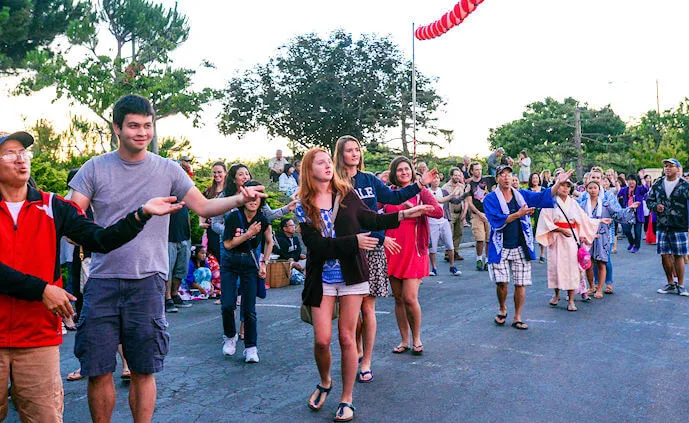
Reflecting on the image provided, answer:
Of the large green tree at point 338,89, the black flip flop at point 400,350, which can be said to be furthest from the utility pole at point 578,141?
the black flip flop at point 400,350

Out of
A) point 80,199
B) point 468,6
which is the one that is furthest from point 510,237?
point 468,6

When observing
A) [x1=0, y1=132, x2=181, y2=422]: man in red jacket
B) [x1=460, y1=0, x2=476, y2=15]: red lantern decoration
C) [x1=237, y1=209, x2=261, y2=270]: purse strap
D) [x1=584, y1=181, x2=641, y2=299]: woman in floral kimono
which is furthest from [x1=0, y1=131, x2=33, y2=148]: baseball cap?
[x1=460, y1=0, x2=476, y2=15]: red lantern decoration

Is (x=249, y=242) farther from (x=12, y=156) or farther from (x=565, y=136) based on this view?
(x=565, y=136)

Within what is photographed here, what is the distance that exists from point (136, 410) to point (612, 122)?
49302 millimetres

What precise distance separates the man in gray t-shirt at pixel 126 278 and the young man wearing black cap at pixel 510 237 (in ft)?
15.5

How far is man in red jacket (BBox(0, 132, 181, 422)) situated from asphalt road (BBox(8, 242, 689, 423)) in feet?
5.64

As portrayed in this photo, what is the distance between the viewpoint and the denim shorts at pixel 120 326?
11.7ft

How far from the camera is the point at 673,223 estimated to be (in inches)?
404

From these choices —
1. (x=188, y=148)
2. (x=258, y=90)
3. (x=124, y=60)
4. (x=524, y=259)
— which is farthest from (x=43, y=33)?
(x=524, y=259)

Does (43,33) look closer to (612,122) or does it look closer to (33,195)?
(33,195)

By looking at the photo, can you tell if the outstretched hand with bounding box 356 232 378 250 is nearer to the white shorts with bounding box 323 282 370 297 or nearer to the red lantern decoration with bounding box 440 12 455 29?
the white shorts with bounding box 323 282 370 297

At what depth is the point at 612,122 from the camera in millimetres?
47719

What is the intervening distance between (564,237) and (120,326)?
23.4 feet

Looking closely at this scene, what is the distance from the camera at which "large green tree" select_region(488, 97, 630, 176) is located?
4719cm
